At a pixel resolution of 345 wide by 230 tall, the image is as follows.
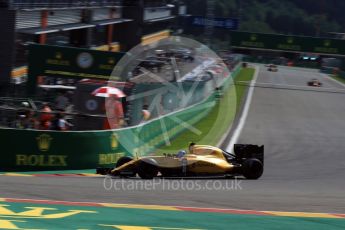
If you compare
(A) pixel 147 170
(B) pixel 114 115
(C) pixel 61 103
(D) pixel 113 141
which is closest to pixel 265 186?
(A) pixel 147 170

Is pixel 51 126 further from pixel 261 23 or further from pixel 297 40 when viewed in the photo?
pixel 261 23

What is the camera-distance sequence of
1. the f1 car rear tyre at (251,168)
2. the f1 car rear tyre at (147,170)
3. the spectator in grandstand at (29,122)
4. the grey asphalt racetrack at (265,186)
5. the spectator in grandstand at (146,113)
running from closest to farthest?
the grey asphalt racetrack at (265,186), the f1 car rear tyre at (147,170), the f1 car rear tyre at (251,168), the spectator in grandstand at (29,122), the spectator in grandstand at (146,113)

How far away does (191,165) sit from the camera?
1290cm

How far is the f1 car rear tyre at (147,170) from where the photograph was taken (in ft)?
41.9

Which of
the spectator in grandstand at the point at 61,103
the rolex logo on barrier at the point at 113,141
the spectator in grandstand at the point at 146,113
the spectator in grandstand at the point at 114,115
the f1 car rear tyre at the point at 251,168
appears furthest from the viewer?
the spectator in grandstand at the point at 61,103

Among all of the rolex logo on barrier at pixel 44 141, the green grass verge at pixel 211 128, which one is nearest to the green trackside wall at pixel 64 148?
the rolex logo on barrier at pixel 44 141

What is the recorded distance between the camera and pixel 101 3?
59.2 meters

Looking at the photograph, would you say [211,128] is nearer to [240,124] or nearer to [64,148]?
[240,124]

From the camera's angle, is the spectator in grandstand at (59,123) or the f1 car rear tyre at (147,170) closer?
the f1 car rear tyre at (147,170)

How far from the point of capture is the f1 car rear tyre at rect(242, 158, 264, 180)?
1351 cm

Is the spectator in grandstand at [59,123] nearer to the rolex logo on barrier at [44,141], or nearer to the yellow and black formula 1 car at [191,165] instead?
the rolex logo on barrier at [44,141]

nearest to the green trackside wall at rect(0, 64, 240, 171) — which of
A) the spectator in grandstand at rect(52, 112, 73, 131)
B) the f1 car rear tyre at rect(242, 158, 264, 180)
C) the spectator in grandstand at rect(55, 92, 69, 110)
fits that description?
the spectator in grandstand at rect(52, 112, 73, 131)
